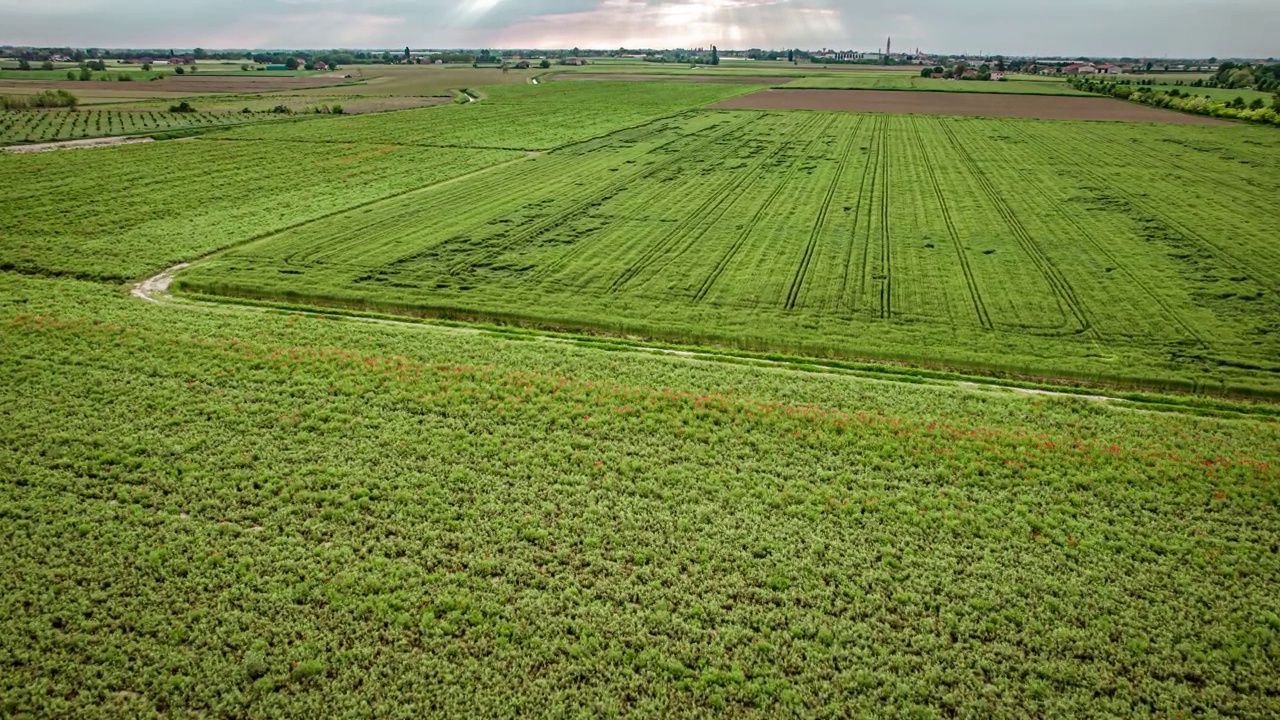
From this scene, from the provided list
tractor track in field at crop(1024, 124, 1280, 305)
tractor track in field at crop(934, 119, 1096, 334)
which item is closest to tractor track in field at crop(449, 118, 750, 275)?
tractor track in field at crop(934, 119, 1096, 334)

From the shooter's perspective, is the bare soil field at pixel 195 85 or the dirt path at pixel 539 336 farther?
the bare soil field at pixel 195 85

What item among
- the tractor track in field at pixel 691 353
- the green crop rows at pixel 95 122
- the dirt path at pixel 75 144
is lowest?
the tractor track in field at pixel 691 353

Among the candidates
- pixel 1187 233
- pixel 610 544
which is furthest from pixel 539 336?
pixel 1187 233

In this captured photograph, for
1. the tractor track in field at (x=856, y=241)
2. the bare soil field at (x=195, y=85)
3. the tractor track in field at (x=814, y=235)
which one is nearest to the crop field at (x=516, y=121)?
the tractor track in field at (x=814, y=235)

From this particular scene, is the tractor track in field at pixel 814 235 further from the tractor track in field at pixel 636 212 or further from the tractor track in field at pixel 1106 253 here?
the tractor track in field at pixel 1106 253

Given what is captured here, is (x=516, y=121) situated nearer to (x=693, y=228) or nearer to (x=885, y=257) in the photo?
(x=693, y=228)

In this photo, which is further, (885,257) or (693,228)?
(693,228)

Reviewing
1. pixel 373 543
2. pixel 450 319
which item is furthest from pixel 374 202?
pixel 373 543
